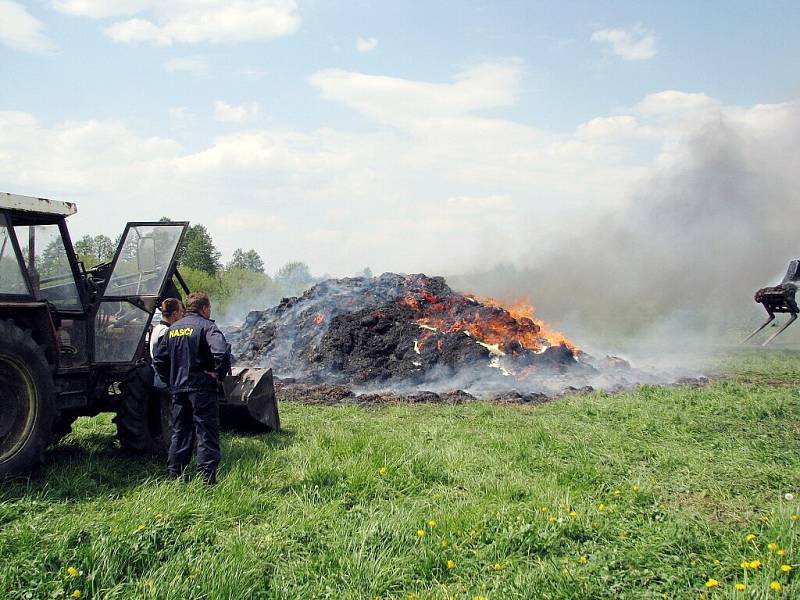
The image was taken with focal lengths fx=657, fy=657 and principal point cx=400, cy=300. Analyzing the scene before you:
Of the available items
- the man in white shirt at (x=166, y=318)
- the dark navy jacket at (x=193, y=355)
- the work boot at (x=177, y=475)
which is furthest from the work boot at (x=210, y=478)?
the man in white shirt at (x=166, y=318)

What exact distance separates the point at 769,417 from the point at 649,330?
21824 mm

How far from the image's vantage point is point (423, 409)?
473 inches

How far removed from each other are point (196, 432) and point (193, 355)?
731 millimetres

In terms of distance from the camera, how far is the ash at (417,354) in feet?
49.5

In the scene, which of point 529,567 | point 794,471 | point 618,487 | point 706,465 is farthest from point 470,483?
point 794,471

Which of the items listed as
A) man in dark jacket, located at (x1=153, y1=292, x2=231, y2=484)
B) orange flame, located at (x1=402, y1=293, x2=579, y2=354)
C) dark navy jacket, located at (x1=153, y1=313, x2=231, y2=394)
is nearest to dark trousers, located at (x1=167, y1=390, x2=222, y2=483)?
man in dark jacket, located at (x1=153, y1=292, x2=231, y2=484)

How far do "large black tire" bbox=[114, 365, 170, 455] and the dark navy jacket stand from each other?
Result: 0.58 m

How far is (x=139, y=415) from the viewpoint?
6855 mm

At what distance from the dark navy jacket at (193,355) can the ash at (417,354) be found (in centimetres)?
710

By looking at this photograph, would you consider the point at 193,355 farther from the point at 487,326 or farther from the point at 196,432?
the point at 487,326

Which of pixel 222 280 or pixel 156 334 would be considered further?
pixel 222 280

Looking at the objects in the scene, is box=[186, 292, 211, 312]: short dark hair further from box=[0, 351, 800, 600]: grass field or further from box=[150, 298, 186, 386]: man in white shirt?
box=[0, 351, 800, 600]: grass field

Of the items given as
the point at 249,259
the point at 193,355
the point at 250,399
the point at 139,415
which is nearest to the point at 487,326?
the point at 250,399

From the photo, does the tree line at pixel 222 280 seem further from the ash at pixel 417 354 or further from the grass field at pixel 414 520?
the grass field at pixel 414 520
